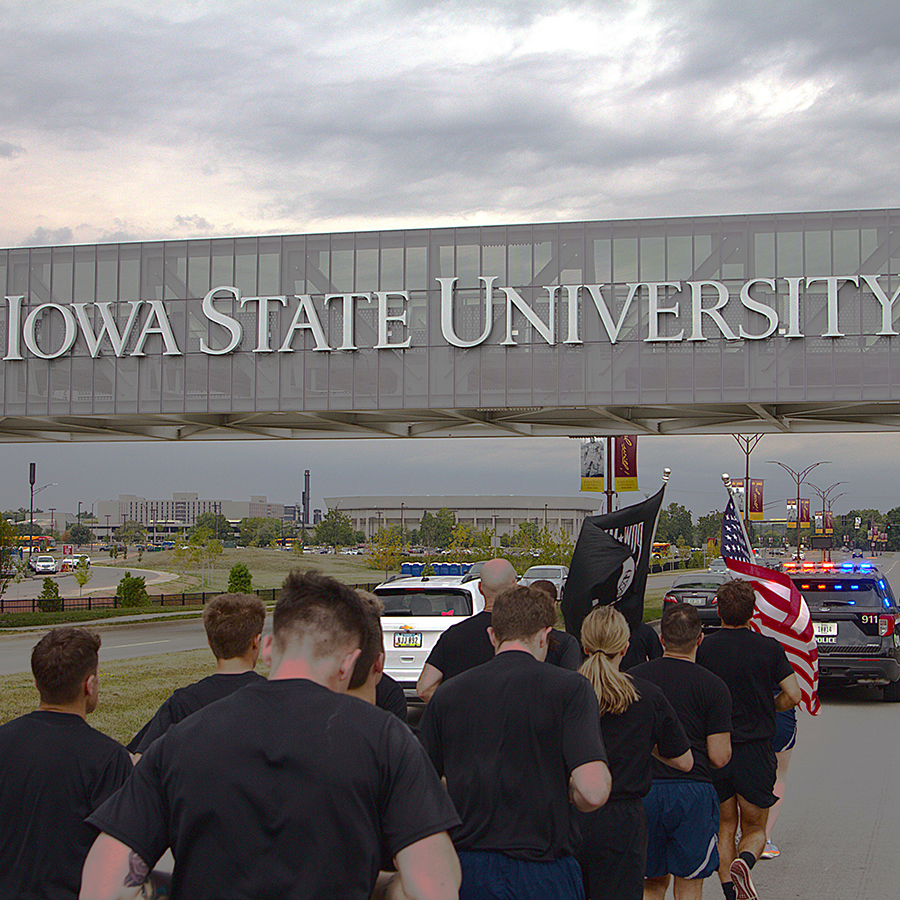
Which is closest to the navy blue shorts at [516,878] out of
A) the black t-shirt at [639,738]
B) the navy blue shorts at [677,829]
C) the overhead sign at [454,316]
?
the black t-shirt at [639,738]

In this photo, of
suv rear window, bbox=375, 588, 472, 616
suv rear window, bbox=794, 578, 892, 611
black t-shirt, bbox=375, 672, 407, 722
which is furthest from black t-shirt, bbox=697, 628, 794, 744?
suv rear window, bbox=794, 578, 892, 611

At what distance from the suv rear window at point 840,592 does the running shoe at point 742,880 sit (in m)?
9.19

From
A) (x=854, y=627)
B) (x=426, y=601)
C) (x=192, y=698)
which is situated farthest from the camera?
(x=854, y=627)

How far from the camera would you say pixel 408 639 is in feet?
44.1

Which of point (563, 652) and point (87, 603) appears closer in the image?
point (563, 652)

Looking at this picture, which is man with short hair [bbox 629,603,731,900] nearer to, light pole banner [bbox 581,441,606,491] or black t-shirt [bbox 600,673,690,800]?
black t-shirt [bbox 600,673,690,800]

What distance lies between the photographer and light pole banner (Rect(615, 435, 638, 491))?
31.2 m

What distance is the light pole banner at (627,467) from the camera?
102 feet

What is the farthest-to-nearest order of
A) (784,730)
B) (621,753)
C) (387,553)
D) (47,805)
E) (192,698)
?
(387,553)
(784,730)
(621,753)
(192,698)
(47,805)

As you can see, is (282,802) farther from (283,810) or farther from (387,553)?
(387,553)

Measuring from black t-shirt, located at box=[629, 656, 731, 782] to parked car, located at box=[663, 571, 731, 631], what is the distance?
12.9 metres

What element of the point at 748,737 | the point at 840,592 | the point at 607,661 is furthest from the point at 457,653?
the point at 840,592

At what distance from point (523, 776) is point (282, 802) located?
1564mm

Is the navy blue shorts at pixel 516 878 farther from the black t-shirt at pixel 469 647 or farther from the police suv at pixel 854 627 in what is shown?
the police suv at pixel 854 627
